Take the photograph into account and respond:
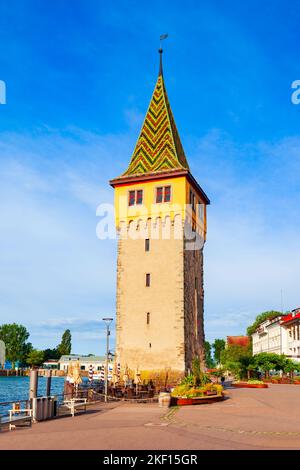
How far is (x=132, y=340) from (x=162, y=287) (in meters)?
5.05

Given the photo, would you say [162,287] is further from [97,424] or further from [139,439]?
[139,439]

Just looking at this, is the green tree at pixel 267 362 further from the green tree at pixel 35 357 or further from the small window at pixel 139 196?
the green tree at pixel 35 357

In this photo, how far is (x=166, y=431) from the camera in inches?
623

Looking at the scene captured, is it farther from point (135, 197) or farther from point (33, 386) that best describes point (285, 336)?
point (33, 386)

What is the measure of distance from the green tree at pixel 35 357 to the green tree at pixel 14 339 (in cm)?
586

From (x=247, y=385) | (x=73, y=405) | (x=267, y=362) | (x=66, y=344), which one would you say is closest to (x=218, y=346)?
(x=66, y=344)

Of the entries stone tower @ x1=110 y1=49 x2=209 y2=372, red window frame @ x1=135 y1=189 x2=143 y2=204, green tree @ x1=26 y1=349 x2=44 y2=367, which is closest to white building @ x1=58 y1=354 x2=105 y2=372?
green tree @ x1=26 y1=349 x2=44 y2=367

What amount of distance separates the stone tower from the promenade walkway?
56.5ft

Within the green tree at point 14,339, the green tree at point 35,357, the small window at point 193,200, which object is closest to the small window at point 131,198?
the small window at point 193,200

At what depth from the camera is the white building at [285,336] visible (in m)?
73.4

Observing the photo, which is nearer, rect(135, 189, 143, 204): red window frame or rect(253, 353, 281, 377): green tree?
rect(135, 189, 143, 204): red window frame

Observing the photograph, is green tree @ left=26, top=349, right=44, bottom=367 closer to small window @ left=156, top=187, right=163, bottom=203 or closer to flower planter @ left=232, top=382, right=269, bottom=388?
flower planter @ left=232, top=382, right=269, bottom=388

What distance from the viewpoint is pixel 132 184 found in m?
45.3

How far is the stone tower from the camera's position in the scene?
40.5m
